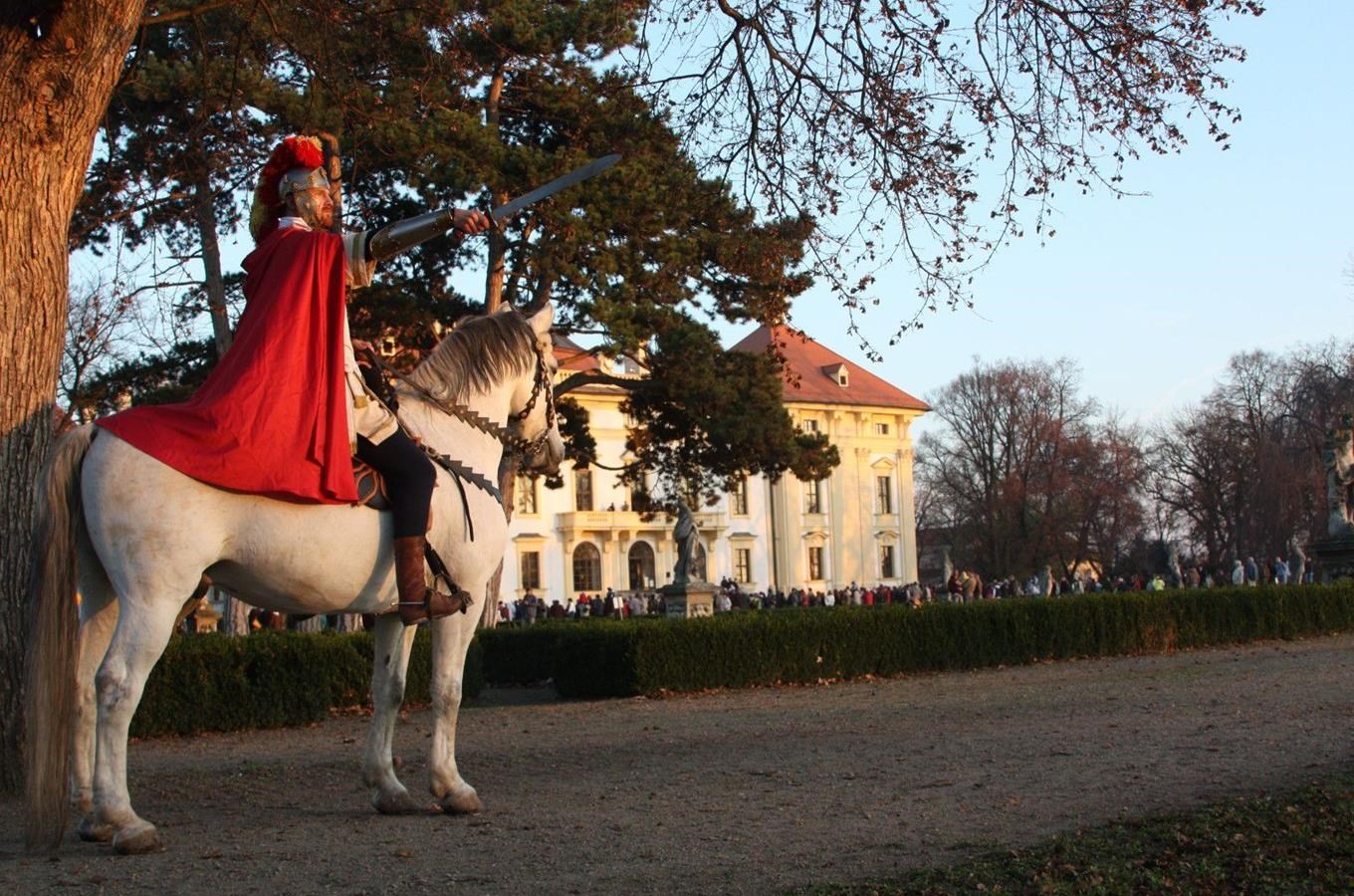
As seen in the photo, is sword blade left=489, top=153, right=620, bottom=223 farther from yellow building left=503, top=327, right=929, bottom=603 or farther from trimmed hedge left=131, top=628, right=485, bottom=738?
yellow building left=503, top=327, right=929, bottom=603

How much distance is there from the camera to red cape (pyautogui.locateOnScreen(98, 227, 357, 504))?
20.2 ft

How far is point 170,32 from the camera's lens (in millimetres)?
19672

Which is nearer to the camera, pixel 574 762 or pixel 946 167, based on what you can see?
pixel 946 167

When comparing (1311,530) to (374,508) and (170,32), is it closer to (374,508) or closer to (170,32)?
(170,32)

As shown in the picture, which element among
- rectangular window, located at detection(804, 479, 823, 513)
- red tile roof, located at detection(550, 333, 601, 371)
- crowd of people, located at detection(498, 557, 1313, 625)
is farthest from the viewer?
rectangular window, located at detection(804, 479, 823, 513)

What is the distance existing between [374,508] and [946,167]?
4258 mm

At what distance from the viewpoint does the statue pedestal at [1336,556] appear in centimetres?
3002

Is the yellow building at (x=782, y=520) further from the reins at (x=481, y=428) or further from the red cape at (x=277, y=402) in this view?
the red cape at (x=277, y=402)

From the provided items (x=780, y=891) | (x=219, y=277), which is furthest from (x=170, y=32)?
(x=780, y=891)

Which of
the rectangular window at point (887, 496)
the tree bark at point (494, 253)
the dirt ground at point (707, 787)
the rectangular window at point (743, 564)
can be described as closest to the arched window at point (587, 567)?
the rectangular window at point (743, 564)

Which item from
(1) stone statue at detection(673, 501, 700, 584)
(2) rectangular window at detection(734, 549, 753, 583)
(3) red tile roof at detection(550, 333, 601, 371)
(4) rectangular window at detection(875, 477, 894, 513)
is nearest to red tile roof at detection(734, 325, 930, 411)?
(4) rectangular window at detection(875, 477, 894, 513)

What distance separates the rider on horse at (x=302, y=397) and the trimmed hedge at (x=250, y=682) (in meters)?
6.75

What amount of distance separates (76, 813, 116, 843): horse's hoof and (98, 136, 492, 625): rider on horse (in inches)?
61.1

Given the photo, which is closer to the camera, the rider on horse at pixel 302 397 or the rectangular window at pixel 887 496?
the rider on horse at pixel 302 397
